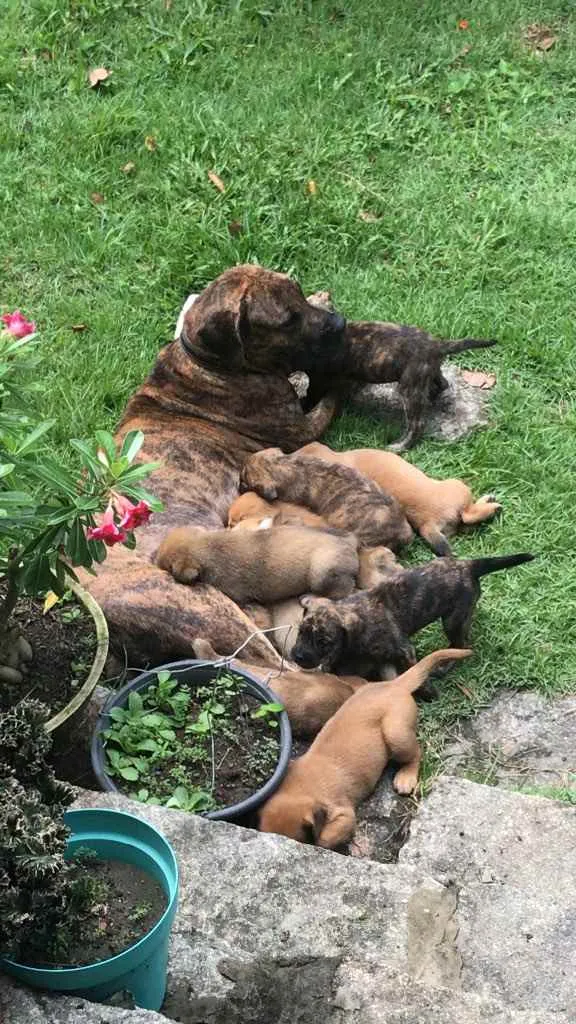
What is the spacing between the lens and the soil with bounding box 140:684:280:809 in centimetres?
418

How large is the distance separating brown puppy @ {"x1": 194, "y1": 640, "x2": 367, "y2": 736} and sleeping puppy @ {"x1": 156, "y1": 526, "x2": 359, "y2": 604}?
37 centimetres

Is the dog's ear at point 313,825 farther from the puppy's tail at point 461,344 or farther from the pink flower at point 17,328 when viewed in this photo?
the puppy's tail at point 461,344

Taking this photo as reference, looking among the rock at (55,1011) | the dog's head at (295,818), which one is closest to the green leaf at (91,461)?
the rock at (55,1011)

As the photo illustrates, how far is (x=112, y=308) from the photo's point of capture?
261 inches

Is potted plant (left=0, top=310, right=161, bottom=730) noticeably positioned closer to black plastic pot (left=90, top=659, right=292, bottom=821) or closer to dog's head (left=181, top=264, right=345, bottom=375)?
black plastic pot (left=90, top=659, right=292, bottom=821)

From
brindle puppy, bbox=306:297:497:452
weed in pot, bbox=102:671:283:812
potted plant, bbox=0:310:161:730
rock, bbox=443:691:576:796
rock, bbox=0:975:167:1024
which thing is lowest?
rock, bbox=443:691:576:796

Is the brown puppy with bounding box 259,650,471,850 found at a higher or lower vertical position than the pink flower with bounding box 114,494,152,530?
lower

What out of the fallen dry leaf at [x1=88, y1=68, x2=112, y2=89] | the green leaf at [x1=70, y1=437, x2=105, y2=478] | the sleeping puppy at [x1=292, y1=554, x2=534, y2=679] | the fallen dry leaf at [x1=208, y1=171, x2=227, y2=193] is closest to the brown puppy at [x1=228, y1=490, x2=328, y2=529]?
the sleeping puppy at [x1=292, y1=554, x2=534, y2=679]

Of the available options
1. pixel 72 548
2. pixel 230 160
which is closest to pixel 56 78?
pixel 230 160

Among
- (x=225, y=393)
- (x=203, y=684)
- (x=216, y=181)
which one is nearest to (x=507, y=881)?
(x=203, y=684)

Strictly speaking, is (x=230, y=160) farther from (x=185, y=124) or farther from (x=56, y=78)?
(x=56, y=78)

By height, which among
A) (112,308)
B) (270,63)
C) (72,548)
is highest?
(72,548)

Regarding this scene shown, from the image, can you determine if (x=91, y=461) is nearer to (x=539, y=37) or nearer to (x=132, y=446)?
(x=132, y=446)

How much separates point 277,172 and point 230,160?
33cm
